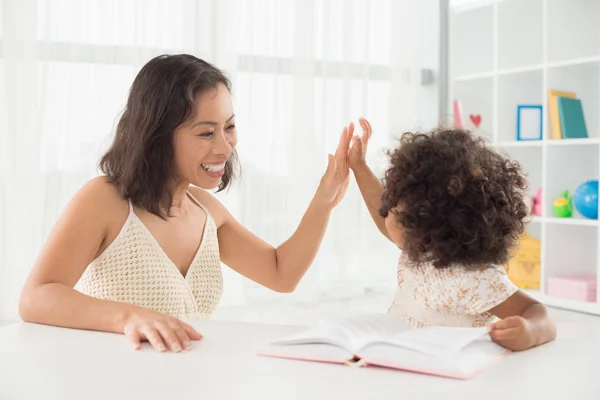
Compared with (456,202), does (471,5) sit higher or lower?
higher

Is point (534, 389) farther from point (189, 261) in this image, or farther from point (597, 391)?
point (189, 261)

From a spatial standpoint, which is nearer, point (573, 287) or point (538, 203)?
point (573, 287)

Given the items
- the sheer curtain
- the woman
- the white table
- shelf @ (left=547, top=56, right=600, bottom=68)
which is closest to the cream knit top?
the woman

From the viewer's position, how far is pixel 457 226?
50.8 inches

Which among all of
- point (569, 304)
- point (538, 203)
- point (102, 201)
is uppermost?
point (102, 201)

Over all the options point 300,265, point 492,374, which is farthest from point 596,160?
point 492,374

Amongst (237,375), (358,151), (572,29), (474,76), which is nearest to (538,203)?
(474,76)

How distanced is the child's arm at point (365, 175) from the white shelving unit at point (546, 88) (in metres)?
1.98

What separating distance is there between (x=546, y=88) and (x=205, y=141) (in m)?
2.74

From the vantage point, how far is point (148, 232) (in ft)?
5.37

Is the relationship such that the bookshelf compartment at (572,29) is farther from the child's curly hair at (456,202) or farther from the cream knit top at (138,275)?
the cream knit top at (138,275)

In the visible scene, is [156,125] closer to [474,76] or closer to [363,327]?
[363,327]

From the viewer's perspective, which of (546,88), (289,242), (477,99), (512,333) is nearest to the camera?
(512,333)

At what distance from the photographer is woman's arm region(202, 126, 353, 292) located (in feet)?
5.92
